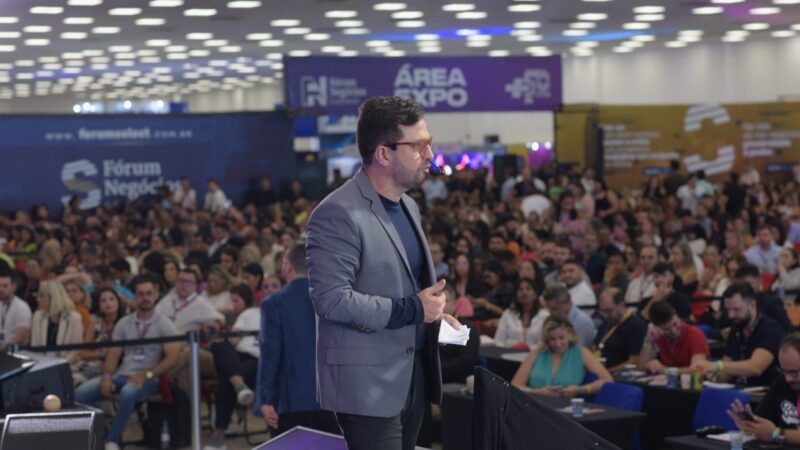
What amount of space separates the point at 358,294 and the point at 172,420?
708cm

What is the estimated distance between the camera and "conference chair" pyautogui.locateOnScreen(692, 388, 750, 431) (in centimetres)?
783

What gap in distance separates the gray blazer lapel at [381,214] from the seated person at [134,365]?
21.8 ft

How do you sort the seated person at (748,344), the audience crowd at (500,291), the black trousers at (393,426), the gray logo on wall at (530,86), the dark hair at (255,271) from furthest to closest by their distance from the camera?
the gray logo on wall at (530,86), the dark hair at (255,271), the audience crowd at (500,291), the seated person at (748,344), the black trousers at (393,426)

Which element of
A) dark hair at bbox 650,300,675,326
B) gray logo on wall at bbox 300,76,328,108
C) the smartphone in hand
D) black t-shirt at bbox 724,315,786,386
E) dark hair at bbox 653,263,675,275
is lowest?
the smartphone in hand

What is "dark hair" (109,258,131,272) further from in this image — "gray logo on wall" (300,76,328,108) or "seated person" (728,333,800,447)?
"gray logo on wall" (300,76,328,108)

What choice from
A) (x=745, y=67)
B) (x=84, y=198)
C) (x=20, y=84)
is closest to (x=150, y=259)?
(x=84, y=198)

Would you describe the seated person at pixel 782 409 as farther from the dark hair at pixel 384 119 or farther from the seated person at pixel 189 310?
the seated person at pixel 189 310

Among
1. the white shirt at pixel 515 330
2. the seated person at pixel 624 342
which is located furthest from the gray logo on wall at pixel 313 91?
the seated person at pixel 624 342

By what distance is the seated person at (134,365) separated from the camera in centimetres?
991

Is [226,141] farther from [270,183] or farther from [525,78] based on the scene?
[525,78]

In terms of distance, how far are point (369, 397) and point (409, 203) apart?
55 centimetres

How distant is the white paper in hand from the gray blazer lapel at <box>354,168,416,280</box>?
6.2 inches

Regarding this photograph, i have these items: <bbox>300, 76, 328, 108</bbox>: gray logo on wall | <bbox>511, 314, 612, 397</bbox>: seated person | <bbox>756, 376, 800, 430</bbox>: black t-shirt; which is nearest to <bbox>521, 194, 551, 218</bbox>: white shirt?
<bbox>300, 76, 328, 108</bbox>: gray logo on wall

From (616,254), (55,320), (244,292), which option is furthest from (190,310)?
(616,254)
